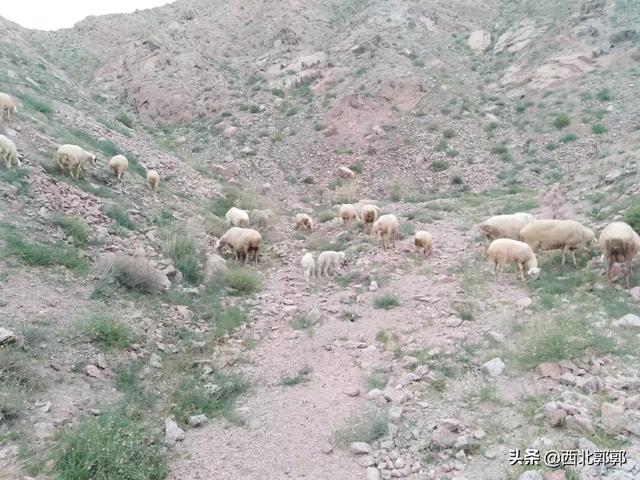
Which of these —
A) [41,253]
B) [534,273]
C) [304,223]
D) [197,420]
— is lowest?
[197,420]

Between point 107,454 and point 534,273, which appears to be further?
point 534,273

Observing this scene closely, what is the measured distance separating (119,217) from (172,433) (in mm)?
6078

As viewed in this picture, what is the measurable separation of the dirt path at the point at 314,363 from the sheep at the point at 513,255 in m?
0.92

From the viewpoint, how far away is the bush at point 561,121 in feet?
66.8

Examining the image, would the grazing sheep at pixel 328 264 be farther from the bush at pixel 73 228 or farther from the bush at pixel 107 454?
the bush at pixel 107 454

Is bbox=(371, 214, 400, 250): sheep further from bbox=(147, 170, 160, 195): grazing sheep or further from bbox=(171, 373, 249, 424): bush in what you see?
bbox=(147, 170, 160, 195): grazing sheep

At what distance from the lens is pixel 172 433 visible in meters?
5.23

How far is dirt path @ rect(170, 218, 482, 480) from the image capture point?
192 inches

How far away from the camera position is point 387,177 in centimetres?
1933

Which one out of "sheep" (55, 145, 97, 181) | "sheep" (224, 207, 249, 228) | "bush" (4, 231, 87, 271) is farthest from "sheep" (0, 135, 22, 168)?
"sheep" (224, 207, 249, 228)

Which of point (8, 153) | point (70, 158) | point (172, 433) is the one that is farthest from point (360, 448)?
point (70, 158)

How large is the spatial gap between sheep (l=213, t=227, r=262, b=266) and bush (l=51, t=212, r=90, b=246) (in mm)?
2916

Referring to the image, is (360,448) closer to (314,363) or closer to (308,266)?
(314,363)

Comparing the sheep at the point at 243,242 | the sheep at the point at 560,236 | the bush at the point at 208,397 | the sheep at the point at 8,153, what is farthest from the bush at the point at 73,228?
the sheep at the point at 560,236
